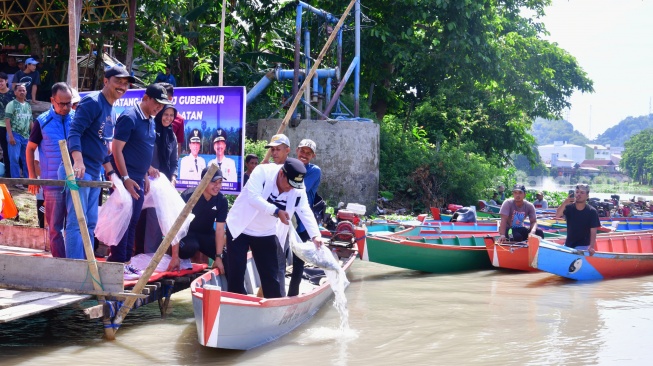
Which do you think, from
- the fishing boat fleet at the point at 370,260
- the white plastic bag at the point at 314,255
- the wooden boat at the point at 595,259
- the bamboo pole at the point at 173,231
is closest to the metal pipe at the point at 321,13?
the fishing boat fleet at the point at 370,260

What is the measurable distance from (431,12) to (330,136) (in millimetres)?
5944

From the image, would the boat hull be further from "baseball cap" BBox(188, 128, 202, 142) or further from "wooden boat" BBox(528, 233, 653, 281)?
"baseball cap" BBox(188, 128, 202, 142)

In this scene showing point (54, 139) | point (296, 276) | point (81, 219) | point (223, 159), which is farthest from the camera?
point (223, 159)

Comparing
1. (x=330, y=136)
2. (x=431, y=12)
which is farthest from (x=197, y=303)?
(x=431, y=12)

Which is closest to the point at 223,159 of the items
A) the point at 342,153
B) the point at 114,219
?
the point at 114,219

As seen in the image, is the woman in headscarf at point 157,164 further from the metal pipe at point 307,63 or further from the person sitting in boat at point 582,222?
the metal pipe at point 307,63

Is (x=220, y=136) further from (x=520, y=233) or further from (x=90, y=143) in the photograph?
(x=520, y=233)

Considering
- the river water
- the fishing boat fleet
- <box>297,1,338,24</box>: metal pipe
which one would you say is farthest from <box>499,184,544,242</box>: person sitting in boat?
<box>297,1,338,24</box>: metal pipe

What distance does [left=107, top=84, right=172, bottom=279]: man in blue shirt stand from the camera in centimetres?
784

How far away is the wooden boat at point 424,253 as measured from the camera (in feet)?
43.8

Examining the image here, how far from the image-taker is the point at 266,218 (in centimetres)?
760

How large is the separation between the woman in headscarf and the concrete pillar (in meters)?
10.9

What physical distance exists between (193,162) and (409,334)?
4.46 meters

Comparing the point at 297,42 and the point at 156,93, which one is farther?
the point at 297,42
